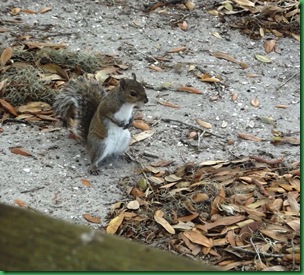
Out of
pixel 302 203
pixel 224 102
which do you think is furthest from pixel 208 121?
pixel 302 203

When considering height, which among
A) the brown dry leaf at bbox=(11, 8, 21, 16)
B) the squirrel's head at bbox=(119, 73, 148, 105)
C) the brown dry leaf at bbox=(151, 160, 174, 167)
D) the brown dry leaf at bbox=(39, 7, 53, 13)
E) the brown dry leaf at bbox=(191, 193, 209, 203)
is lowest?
the brown dry leaf at bbox=(39, 7, 53, 13)

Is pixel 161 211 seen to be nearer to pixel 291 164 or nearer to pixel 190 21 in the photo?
pixel 291 164

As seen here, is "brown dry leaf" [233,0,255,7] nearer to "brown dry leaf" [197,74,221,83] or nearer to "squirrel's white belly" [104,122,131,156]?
"brown dry leaf" [197,74,221,83]

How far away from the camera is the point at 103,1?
21.0ft

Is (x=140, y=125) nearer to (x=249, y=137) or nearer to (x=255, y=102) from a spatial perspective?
(x=249, y=137)

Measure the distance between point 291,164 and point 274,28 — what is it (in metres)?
2.31

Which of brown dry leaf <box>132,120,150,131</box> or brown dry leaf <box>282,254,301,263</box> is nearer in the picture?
brown dry leaf <box>282,254,301,263</box>

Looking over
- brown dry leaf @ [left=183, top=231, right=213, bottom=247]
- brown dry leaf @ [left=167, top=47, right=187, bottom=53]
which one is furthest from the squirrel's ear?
brown dry leaf @ [left=167, top=47, right=187, bottom=53]

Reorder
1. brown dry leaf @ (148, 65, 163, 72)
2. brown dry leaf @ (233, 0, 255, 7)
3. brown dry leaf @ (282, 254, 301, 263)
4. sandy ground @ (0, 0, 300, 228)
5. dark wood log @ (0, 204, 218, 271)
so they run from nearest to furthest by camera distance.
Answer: dark wood log @ (0, 204, 218, 271) → brown dry leaf @ (282, 254, 301, 263) → sandy ground @ (0, 0, 300, 228) → brown dry leaf @ (148, 65, 163, 72) → brown dry leaf @ (233, 0, 255, 7)

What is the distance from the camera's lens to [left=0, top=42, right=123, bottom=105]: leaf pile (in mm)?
4918

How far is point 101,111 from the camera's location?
14.1 feet

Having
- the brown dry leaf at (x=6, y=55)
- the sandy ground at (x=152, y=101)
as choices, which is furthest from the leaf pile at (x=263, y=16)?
the brown dry leaf at (x=6, y=55)

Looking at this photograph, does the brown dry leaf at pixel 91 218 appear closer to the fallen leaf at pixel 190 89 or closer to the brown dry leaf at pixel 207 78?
the fallen leaf at pixel 190 89

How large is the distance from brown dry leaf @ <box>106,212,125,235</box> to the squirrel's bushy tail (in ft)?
3.14
